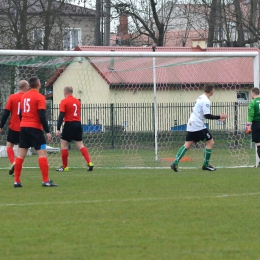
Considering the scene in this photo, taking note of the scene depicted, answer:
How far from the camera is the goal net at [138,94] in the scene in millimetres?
17562

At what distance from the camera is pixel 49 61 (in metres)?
17.1

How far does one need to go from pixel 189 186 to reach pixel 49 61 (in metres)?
6.36

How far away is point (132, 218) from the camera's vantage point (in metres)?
8.59

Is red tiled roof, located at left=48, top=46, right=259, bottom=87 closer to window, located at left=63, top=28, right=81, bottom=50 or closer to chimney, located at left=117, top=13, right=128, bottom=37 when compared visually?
window, located at left=63, top=28, right=81, bottom=50

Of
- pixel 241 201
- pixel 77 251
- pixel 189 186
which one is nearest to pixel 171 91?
pixel 189 186

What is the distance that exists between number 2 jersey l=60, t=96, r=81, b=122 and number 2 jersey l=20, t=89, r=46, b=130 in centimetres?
336

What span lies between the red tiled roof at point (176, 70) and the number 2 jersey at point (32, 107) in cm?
541

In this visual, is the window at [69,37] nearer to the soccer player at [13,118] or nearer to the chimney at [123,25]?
the chimney at [123,25]

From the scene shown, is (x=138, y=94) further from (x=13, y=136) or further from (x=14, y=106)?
(x=14, y=106)

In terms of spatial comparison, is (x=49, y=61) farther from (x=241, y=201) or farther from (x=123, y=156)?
(x=241, y=201)

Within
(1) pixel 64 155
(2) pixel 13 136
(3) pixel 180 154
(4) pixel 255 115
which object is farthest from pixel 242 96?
(2) pixel 13 136

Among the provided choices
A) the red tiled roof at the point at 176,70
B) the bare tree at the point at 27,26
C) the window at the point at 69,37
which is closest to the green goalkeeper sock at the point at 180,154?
the red tiled roof at the point at 176,70

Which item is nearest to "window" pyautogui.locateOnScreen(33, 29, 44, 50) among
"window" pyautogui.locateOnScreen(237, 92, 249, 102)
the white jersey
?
"window" pyautogui.locateOnScreen(237, 92, 249, 102)

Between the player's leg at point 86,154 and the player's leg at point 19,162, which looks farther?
the player's leg at point 86,154
